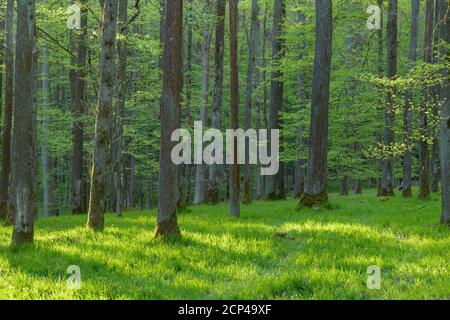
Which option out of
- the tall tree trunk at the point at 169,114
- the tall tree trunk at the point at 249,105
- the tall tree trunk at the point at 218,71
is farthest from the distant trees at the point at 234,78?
the tall tree trunk at the point at 218,71

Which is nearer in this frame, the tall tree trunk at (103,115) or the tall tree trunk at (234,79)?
the tall tree trunk at (103,115)

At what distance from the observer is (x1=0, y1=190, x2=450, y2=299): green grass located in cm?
596

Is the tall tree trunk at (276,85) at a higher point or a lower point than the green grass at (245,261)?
higher

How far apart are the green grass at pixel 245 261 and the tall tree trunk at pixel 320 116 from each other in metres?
2.10

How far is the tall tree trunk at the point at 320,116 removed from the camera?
45.0 ft

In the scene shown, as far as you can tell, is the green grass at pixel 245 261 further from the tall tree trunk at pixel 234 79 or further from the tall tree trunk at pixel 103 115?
the tall tree trunk at pixel 234 79

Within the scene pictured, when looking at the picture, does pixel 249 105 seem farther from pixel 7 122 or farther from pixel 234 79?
pixel 7 122

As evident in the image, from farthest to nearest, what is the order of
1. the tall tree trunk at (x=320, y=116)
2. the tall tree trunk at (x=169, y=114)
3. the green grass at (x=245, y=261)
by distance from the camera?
the tall tree trunk at (x=320, y=116)
the tall tree trunk at (x=169, y=114)
the green grass at (x=245, y=261)

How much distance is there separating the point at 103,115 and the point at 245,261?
6.02 metres

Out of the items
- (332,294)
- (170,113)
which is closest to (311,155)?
(170,113)

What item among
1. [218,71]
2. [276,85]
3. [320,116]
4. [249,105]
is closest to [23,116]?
[320,116]

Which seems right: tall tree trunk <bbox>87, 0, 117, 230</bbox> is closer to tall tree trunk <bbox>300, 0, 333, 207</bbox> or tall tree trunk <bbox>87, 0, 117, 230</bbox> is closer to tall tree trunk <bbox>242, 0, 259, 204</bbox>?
tall tree trunk <bbox>300, 0, 333, 207</bbox>

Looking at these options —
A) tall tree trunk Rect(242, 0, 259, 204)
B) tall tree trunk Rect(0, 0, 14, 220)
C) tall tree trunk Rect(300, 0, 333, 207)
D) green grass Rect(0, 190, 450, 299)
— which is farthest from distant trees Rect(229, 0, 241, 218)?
tall tree trunk Rect(0, 0, 14, 220)
